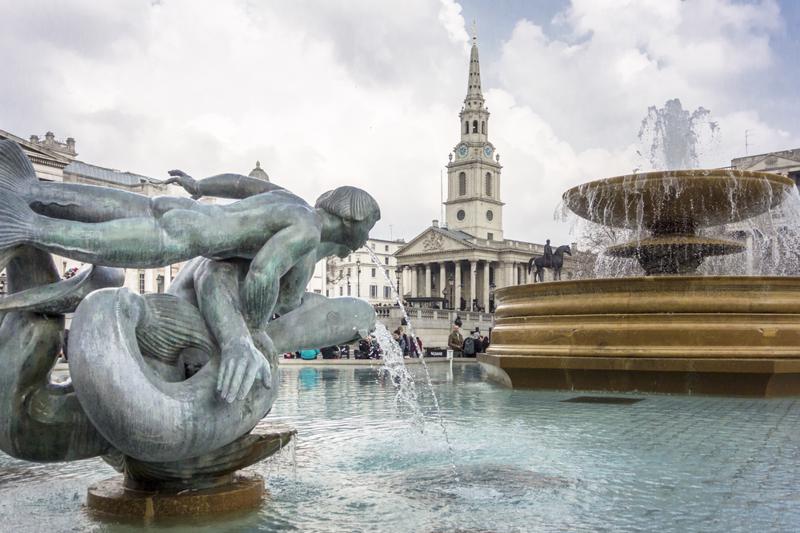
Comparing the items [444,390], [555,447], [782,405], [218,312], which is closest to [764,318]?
[782,405]

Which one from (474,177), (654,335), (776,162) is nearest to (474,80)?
(474,177)

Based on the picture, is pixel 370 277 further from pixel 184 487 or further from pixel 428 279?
pixel 184 487

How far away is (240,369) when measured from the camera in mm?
2971

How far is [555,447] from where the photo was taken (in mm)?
4859

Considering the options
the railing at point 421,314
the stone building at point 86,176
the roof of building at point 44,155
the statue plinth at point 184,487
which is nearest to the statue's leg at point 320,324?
the statue plinth at point 184,487

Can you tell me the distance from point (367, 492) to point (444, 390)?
6.11 meters

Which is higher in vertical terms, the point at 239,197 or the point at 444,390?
the point at 239,197

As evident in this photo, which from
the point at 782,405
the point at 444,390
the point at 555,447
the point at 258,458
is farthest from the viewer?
the point at 444,390

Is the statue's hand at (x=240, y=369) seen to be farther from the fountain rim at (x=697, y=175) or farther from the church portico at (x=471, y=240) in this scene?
the church portico at (x=471, y=240)

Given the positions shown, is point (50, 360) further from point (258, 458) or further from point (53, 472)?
point (53, 472)

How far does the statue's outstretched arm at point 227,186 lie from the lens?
12.7 ft

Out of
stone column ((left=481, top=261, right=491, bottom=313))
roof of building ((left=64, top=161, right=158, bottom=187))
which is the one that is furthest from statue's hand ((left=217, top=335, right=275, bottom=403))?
stone column ((left=481, top=261, right=491, bottom=313))

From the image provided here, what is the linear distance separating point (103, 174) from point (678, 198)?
54806mm

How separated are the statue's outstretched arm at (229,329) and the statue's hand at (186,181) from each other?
68 centimetres
